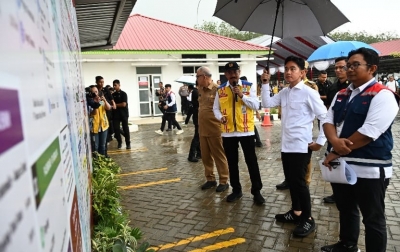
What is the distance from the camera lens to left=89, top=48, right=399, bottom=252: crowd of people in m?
2.48

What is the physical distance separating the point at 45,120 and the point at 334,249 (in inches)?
115

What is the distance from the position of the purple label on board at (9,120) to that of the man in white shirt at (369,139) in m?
2.39

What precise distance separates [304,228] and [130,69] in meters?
14.4

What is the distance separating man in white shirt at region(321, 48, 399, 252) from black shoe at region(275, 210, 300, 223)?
3.92 feet

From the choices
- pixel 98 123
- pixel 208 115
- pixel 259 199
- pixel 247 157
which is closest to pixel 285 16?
pixel 208 115

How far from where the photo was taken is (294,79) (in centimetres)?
345

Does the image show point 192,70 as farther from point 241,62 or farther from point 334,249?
point 334,249

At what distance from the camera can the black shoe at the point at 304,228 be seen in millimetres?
3385

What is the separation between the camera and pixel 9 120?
581 millimetres

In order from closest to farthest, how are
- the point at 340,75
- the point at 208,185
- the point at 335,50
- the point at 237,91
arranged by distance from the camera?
1. the point at 237,91
2. the point at 340,75
3. the point at 208,185
4. the point at 335,50

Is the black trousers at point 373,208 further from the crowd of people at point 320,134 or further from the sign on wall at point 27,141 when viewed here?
the sign on wall at point 27,141

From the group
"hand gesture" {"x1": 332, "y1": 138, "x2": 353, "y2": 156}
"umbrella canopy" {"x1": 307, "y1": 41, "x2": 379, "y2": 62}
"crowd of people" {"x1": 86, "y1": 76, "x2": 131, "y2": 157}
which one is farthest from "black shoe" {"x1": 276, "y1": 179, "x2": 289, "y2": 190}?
"umbrella canopy" {"x1": 307, "y1": 41, "x2": 379, "y2": 62}

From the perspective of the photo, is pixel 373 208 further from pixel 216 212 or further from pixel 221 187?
pixel 221 187

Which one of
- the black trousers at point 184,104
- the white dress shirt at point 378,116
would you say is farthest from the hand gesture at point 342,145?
the black trousers at point 184,104
